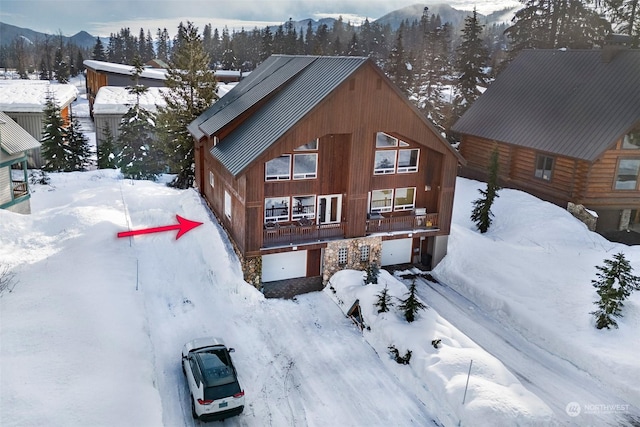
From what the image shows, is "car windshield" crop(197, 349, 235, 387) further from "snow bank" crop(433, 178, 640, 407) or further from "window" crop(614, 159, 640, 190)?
"window" crop(614, 159, 640, 190)

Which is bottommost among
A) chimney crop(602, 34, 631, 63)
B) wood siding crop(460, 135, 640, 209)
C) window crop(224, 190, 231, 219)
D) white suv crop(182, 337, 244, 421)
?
white suv crop(182, 337, 244, 421)

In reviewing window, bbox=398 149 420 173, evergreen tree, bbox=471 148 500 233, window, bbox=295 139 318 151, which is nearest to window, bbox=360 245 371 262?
window, bbox=398 149 420 173

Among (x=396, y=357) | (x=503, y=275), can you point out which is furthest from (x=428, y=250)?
(x=396, y=357)

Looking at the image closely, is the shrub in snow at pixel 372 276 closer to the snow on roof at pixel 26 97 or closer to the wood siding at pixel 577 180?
the wood siding at pixel 577 180

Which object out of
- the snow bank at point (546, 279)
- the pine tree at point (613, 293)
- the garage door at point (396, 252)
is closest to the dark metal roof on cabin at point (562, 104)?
the snow bank at point (546, 279)

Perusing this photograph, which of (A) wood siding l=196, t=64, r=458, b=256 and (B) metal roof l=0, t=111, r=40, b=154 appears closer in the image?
(A) wood siding l=196, t=64, r=458, b=256
